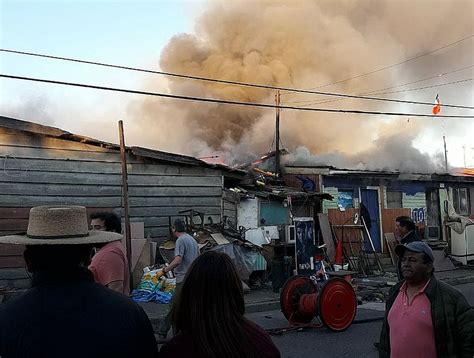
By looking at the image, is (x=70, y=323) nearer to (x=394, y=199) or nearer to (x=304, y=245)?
(x=304, y=245)

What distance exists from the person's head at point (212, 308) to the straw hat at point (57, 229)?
0.47 m

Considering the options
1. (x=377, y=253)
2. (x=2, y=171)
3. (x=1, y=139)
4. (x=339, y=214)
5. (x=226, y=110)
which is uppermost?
(x=226, y=110)

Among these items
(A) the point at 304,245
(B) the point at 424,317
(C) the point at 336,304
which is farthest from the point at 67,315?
(A) the point at 304,245

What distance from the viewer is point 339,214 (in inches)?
683

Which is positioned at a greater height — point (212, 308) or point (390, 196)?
point (390, 196)

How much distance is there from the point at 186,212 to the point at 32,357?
11.7 meters

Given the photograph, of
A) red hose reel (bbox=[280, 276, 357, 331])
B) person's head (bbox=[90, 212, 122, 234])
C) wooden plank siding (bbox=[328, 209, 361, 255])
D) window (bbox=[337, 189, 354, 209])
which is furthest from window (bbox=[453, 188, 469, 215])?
person's head (bbox=[90, 212, 122, 234])

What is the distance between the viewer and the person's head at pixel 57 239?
2.05m

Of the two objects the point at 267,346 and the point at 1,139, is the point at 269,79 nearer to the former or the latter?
the point at 1,139

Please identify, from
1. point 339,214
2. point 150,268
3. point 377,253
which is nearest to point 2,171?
point 150,268

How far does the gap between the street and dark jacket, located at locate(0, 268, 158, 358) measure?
5440 mm

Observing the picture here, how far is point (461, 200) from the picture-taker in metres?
21.8

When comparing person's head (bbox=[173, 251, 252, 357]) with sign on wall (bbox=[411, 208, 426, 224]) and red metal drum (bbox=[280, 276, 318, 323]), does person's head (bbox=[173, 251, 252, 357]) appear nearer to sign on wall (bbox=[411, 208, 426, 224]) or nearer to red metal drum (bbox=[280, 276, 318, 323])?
red metal drum (bbox=[280, 276, 318, 323])

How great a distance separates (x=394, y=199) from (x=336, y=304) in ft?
39.4
